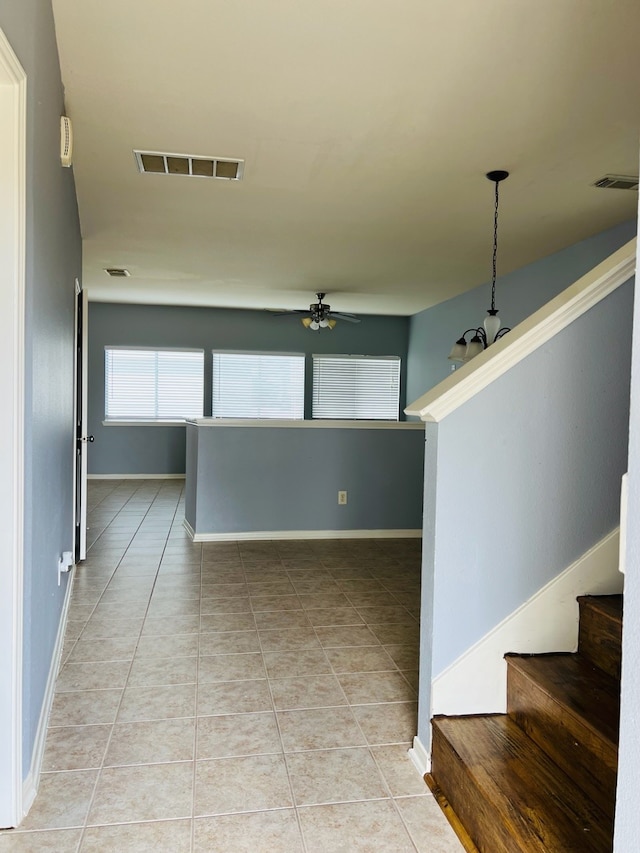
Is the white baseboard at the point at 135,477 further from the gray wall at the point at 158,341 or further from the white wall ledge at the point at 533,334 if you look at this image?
the white wall ledge at the point at 533,334

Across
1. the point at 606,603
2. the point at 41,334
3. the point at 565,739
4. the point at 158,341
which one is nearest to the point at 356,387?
the point at 158,341

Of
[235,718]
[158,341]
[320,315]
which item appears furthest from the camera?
[158,341]

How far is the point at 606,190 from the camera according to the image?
371 centimetres

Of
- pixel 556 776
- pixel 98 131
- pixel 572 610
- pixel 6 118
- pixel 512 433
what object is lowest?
pixel 556 776

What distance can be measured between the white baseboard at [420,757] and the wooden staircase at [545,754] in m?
0.03

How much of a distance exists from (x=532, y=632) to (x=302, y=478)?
3393 mm

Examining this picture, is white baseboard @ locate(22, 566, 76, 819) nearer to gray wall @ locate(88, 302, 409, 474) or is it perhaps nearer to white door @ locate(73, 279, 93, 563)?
white door @ locate(73, 279, 93, 563)

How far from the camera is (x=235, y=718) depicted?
2.23 metres

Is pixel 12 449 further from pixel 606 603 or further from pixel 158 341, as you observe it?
pixel 158 341

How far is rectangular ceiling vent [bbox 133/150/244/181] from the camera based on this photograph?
3291 millimetres

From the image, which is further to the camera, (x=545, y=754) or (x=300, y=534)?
(x=300, y=534)

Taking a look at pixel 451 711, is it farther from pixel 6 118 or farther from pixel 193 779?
pixel 6 118

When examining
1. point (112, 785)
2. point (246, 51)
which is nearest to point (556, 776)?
point (112, 785)

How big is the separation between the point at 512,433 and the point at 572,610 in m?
0.61
